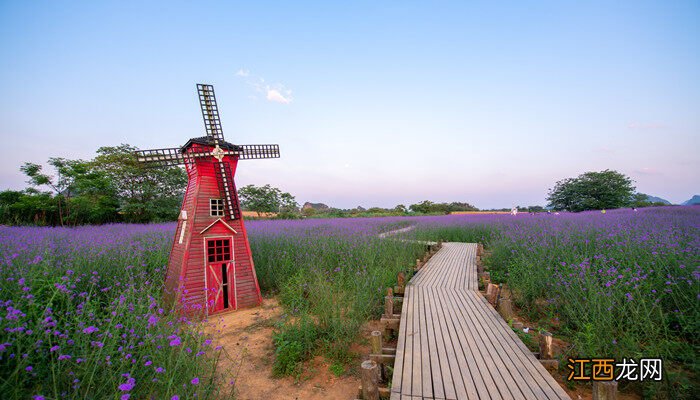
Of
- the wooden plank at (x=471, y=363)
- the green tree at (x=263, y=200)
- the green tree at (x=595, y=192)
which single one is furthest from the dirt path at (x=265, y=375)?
the green tree at (x=595, y=192)

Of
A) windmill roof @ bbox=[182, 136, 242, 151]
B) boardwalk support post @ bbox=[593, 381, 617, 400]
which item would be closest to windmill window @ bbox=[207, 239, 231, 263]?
windmill roof @ bbox=[182, 136, 242, 151]

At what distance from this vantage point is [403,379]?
300 cm

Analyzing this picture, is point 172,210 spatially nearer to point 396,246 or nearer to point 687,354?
point 396,246

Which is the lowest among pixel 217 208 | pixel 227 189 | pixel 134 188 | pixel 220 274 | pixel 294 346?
pixel 294 346

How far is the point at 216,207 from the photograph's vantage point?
6520 mm

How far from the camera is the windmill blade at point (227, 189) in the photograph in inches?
254

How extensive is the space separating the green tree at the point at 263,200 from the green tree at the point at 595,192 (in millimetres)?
39628

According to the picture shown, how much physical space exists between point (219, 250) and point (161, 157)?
2.79m

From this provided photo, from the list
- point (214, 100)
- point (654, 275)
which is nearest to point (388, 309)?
point (654, 275)

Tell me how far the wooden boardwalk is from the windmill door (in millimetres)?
4502

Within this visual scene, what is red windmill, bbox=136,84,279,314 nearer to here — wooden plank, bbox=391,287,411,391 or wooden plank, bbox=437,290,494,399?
wooden plank, bbox=391,287,411,391

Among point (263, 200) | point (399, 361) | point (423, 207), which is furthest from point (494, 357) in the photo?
point (423, 207)

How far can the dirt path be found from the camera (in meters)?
3.55

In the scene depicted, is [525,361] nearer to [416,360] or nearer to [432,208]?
[416,360]
